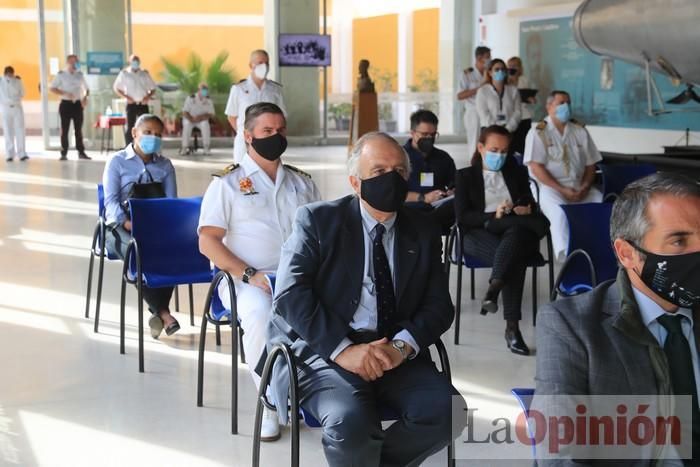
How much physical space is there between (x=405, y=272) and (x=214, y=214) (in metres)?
1.28

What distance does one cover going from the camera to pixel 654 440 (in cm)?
215

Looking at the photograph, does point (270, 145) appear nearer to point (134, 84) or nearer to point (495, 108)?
point (495, 108)

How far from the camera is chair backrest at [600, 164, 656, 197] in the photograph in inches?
260

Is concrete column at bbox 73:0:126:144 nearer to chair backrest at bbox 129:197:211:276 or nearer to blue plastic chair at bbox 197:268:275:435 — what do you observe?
chair backrest at bbox 129:197:211:276

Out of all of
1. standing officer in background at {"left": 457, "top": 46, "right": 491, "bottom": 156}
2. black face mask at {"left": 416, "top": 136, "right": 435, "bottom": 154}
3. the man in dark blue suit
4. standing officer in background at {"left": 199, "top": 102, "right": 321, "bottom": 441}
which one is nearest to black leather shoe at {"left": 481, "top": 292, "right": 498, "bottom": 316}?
black face mask at {"left": 416, "top": 136, "right": 435, "bottom": 154}

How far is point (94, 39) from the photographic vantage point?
1872 centimetres

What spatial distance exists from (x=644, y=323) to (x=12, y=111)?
1516 cm

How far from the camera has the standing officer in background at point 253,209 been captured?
4066 millimetres

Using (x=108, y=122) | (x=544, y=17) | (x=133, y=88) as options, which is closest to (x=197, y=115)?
(x=108, y=122)

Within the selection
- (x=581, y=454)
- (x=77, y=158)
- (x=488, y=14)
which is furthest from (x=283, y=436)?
(x=488, y=14)

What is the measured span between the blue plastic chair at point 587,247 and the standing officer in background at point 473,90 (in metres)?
8.41

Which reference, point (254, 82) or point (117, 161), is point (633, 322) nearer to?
point (117, 161)

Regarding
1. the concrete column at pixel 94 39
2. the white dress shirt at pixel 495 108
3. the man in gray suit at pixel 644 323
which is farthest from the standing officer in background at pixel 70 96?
the man in gray suit at pixel 644 323

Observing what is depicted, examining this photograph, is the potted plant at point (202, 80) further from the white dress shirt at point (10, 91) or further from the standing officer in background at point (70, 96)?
the white dress shirt at point (10, 91)
